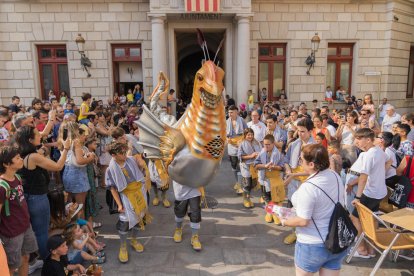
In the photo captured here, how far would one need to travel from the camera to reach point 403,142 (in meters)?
4.68

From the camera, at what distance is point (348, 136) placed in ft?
20.5

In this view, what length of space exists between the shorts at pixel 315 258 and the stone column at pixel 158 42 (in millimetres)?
10578

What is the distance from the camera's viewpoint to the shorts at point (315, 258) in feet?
9.11

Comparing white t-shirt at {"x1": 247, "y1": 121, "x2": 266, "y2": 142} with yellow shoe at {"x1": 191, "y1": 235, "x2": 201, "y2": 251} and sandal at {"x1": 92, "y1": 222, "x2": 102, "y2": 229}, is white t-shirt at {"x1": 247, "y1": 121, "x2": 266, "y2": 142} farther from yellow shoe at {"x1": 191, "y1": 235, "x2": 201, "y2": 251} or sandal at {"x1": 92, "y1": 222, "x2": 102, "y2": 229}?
sandal at {"x1": 92, "y1": 222, "x2": 102, "y2": 229}

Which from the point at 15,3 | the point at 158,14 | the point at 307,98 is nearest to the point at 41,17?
the point at 15,3

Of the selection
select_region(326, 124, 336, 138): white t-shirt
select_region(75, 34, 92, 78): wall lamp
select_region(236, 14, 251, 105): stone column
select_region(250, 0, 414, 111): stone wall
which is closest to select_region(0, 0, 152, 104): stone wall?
select_region(75, 34, 92, 78): wall lamp

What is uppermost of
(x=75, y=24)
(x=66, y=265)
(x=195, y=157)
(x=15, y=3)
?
(x=15, y=3)

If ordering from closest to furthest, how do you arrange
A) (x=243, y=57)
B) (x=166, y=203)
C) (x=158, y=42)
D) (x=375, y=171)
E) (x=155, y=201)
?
(x=375, y=171) < (x=166, y=203) < (x=155, y=201) < (x=158, y=42) < (x=243, y=57)

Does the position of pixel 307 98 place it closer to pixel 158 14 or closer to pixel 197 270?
pixel 158 14

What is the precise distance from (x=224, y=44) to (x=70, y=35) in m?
6.49

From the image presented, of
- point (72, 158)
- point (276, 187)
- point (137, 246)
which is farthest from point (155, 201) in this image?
point (276, 187)

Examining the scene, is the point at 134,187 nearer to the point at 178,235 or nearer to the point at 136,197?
the point at 136,197

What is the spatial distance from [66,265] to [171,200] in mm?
3120

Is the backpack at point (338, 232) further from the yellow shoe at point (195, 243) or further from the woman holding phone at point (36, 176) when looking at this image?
the woman holding phone at point (36, 176)
